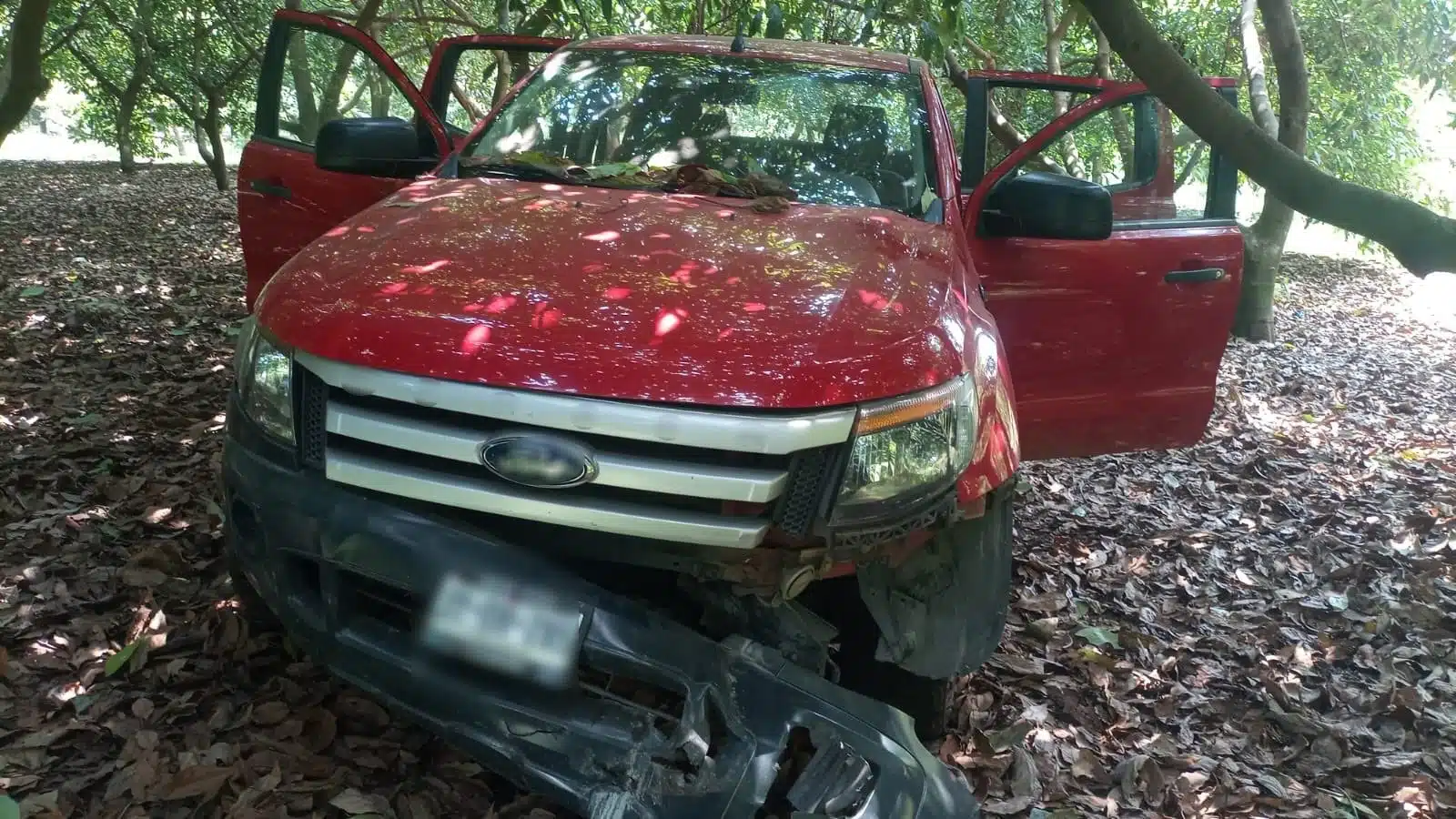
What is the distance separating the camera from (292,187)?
13.3 feet

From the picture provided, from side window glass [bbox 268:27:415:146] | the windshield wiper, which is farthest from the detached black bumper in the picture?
side window glass [bbox 268:27:415:146]

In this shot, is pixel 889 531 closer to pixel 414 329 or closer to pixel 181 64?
pixel 414 329

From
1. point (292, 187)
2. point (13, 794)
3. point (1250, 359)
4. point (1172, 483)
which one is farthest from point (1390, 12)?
point (13, 794)

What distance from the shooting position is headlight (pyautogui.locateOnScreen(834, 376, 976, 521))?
2043 millimetres

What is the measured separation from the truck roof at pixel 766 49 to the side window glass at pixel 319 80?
1482 mm

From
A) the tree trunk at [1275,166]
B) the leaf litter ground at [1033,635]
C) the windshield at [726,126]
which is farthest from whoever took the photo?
the windshield at [726,126]

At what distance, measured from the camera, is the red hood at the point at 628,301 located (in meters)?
2.01

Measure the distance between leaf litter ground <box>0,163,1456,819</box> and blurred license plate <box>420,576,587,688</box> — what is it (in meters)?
0.67

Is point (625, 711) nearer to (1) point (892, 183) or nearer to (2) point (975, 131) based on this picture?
(1) point (892, 183)

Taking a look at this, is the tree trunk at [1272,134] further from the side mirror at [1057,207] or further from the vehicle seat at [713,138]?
the vehicle seat at [713,138]

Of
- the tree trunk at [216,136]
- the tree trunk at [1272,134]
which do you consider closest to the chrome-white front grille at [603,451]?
the tree trunk at [1272,134]

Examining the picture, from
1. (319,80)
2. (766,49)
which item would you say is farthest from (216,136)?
(766,49)

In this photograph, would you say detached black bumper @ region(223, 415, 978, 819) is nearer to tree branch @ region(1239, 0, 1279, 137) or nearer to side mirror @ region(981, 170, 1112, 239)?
side mirror @ region(981, 170, 1112, 239)

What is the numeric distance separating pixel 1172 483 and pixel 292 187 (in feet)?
13.7
